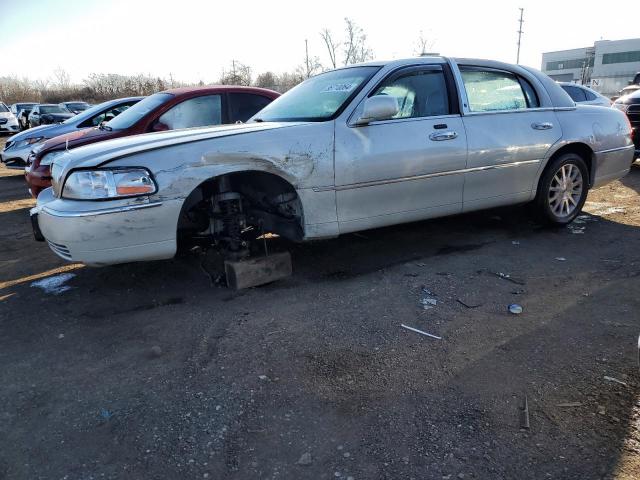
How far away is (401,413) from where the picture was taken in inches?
96.7

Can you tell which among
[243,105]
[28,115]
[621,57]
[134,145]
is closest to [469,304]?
[134,145]

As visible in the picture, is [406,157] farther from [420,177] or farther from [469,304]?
[469,304]

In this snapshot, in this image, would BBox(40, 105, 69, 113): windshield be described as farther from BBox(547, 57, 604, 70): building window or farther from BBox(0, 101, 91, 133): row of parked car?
BBox(547, 57, 604, 70): building window

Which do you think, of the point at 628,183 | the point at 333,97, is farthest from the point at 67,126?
Result: the point at 628,183

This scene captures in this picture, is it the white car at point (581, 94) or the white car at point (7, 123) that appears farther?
the white car at point (7, 123)

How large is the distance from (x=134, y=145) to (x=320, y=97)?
1.71 meters

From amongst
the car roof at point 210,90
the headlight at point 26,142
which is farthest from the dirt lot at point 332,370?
the headlight at point 26,142

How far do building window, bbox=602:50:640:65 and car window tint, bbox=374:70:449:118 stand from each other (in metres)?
92.6

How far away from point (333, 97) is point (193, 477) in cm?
324

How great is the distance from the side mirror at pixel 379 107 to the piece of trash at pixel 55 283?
2907mm

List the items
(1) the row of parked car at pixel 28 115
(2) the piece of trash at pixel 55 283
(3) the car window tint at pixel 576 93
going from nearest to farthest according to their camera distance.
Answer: (2) the piece of trash at pixel 55 283 < (3) the car window tint at pixel 576 93 < (1) the row of parked car at pixel 28 115

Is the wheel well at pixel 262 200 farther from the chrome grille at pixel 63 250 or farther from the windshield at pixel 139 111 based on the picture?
the windshield at pixel 139 111

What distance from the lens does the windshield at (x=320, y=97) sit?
424cm

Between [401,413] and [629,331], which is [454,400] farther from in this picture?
[629,331]
